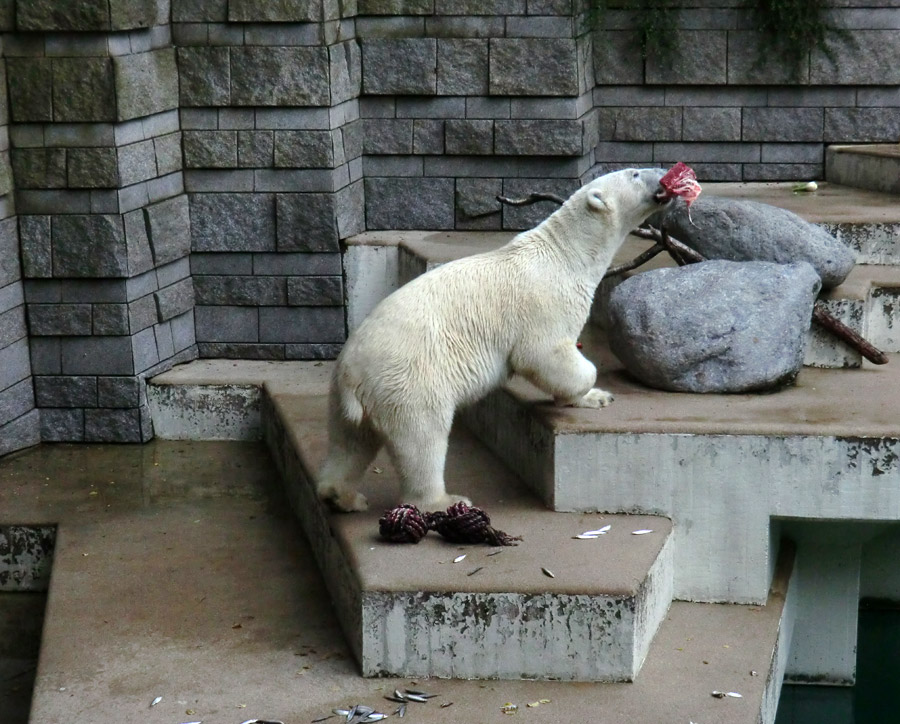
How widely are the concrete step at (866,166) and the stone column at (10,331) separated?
13.9 feet

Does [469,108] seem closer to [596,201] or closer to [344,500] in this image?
[596,201]

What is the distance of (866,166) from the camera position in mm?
6801

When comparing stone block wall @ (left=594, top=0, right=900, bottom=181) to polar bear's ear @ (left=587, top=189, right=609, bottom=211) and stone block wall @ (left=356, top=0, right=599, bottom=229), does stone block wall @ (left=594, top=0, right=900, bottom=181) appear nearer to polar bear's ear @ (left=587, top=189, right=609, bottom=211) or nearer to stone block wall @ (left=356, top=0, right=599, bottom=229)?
stone block wall @ (left=356, top=0, right=599, bottom=229)

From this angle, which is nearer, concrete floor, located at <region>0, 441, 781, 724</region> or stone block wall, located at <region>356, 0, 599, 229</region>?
concrete floor, located at <region>0, 441, 781, 724</region>

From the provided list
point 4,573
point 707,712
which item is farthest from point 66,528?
point 707,712

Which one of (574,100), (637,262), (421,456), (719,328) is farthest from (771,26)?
(421,456)

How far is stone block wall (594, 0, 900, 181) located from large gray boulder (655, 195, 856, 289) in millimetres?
1780

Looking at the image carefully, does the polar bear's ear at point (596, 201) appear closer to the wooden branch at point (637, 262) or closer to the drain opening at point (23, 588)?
the wooden branch at point (637, 262)

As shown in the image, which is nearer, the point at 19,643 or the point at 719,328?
the point at 719,328

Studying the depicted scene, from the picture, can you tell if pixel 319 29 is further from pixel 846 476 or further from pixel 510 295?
pixel 846 476

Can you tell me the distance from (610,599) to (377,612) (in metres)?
0.68

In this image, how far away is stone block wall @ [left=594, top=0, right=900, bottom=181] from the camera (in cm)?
688

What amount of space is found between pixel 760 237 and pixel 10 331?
3.24 metres

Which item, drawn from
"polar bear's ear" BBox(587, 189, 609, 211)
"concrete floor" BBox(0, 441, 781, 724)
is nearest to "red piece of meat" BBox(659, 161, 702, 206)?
"polar bear's ear" BBox(587, 189, 609, 211)
